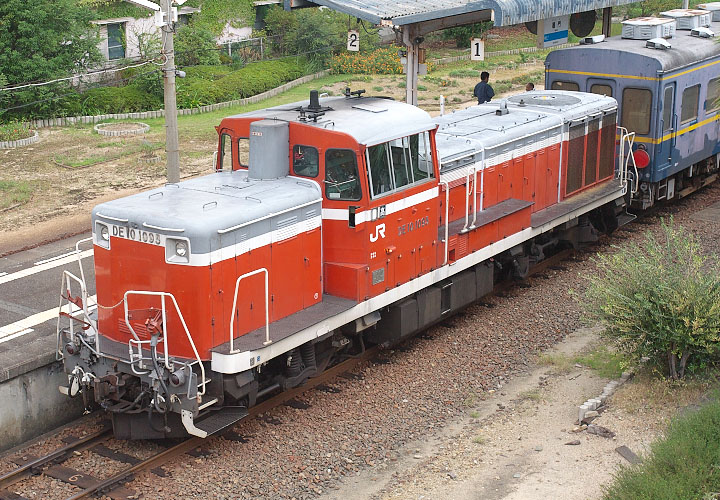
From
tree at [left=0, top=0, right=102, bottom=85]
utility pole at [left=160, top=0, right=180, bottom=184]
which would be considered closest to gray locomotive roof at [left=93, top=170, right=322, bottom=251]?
utility pole at [left=160, top=0, right=180, bottom=184]

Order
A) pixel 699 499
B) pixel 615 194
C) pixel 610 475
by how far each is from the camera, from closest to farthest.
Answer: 1. pixel 699 499
2. pixel 610 475
3. pixel 615 194

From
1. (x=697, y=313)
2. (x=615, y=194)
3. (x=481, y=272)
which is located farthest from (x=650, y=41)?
(x=697, y=313)

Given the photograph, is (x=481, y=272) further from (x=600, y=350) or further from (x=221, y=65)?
(x=221, y=65)

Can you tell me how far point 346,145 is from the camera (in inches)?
→ 431

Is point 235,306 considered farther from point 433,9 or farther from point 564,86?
point 564,86

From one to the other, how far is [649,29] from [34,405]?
559 inches

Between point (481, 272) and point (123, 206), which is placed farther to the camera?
point (481, 272)

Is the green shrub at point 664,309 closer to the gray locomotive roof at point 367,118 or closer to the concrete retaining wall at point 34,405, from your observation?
the gray locomotive roof at point 367,118

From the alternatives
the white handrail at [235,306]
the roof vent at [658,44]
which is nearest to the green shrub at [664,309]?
the white handrail at [235,306]

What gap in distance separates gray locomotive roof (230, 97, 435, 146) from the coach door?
759 cm

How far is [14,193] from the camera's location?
21.4m

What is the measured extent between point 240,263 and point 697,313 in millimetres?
5465

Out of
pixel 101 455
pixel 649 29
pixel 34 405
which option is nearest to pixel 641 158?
pixel 649 29

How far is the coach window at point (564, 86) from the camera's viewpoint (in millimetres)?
18625
